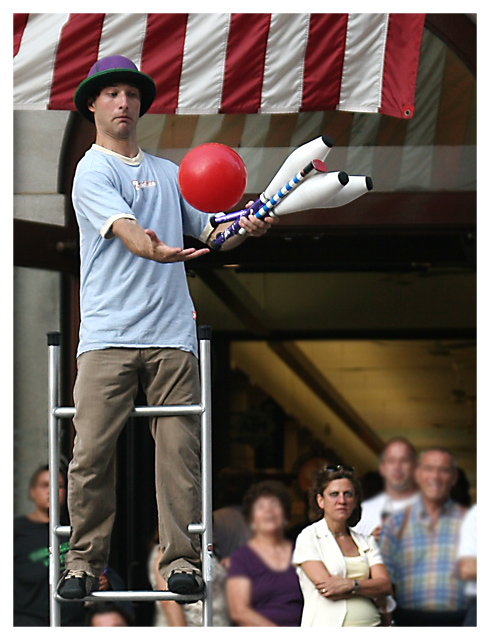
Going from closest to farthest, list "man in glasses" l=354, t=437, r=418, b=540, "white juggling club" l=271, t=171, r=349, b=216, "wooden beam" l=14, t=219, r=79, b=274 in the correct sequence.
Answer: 1. "white juggling club" l=271, t=171, r=349, b=216
2. "man in glasses" l=354, t=437, r=418, b=540
3. "wooden beam" l=14, t=219, r=79, b=274

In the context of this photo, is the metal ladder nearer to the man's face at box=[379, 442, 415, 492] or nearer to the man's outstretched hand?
the man's outstretched hand

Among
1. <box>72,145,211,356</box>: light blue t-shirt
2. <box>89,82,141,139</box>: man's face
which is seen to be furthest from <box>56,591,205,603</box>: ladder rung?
<box>89,82,141,139</box>: man's face

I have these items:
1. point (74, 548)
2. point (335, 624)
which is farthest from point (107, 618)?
point (74, 548)

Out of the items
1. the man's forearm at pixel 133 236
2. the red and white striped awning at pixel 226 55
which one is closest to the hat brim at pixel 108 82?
the man's forearm at pixel 133 236

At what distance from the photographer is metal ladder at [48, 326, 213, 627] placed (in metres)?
3.11

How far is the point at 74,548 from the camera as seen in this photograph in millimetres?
3186

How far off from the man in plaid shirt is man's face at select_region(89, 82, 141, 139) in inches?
90.9

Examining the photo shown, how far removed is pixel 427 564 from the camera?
4.64 meters

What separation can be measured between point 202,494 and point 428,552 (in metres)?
1.82

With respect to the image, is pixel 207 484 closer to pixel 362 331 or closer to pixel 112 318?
pixel 112 318

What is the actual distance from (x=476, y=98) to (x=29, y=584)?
3562 mm

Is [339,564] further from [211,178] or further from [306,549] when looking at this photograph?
[211,178]

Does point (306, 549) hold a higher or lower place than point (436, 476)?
lower


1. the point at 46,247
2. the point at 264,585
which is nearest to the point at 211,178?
the point at 264,585
